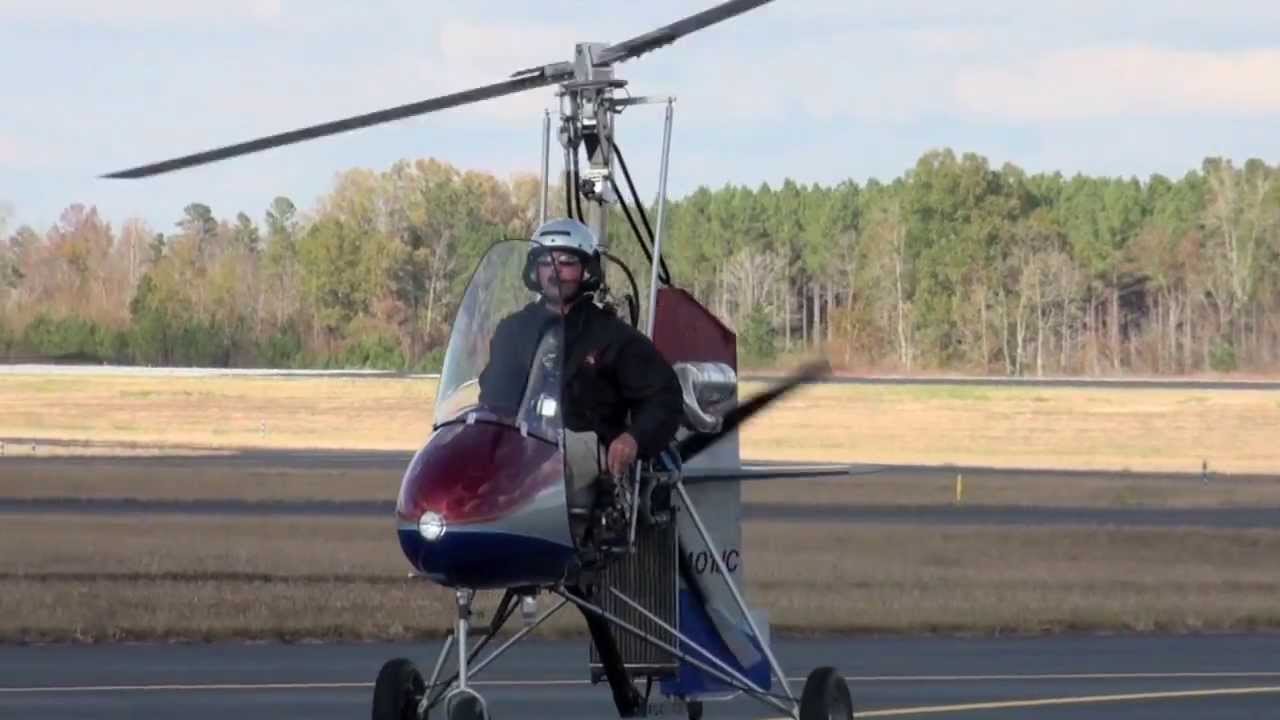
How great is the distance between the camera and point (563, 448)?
10391 mm

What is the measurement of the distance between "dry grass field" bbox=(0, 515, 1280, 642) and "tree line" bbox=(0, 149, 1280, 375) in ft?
9.79

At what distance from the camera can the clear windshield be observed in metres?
10.4

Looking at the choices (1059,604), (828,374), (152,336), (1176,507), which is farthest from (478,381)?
(152,336)

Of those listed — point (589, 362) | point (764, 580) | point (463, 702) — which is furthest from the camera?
point (764, 580)

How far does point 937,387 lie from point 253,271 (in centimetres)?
2314

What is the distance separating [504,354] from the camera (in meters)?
10.6

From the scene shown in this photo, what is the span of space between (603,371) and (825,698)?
6.56 ft

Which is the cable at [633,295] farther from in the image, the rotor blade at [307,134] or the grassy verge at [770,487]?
the grassy verge at [770,487]

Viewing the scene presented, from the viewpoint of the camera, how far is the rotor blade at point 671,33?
32.8 ft

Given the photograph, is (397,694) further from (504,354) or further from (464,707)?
(504,354)

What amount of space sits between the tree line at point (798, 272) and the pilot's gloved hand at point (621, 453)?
1.07 metres

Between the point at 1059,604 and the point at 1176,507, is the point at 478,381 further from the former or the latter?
the point at 1176,507

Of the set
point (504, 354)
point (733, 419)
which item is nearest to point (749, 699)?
point (733, 419)

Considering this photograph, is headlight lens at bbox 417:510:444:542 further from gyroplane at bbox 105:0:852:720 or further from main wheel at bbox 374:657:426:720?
main wheel at bbox 374:657:426:720
